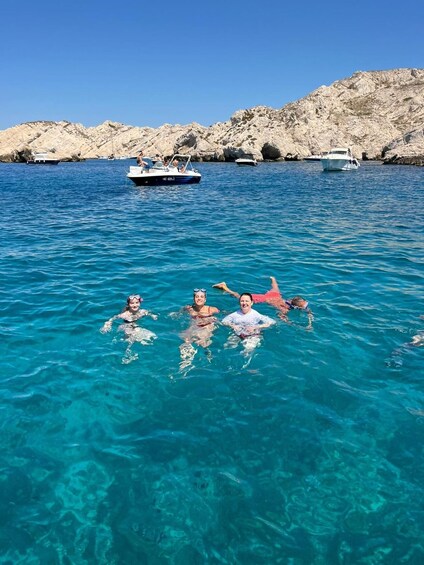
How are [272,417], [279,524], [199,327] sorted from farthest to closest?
1. [199,327]
2. [272,417]
3. [279,524]

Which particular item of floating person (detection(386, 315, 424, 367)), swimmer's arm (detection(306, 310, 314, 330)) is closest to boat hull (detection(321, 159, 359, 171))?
swimmer's arm (detection(306, 310, 314, 330))

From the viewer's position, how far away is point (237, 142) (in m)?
103

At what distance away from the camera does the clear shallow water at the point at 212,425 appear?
15.2 ft

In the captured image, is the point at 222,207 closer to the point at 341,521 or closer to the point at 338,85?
the point at 341,521

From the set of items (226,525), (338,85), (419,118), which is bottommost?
(226,525)

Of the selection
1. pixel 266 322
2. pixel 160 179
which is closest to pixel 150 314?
pixel 266 322

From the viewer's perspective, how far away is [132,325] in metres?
9.43

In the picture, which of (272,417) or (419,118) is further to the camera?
(419,118)

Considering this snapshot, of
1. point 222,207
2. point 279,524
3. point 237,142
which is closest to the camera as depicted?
point 279,524

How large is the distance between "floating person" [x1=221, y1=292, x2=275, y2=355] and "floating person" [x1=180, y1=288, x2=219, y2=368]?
423 mm

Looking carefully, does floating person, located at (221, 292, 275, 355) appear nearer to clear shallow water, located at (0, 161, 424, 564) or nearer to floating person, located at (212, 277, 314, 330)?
clear shallow water, located at (0, 161, 424, 564)

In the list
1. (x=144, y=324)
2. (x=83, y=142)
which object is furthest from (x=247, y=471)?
(x=83, y=142)

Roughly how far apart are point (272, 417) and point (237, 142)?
10328cm

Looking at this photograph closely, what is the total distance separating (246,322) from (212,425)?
3283mm
